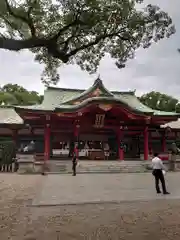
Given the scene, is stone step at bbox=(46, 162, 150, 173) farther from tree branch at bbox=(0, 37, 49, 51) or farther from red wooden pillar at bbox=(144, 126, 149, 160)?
tree branch at bbox=(0, 37, 49, 51)

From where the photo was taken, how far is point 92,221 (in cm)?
739

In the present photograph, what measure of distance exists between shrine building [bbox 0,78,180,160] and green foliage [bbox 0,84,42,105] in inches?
779

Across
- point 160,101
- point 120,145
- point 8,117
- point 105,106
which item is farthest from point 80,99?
point 160,101

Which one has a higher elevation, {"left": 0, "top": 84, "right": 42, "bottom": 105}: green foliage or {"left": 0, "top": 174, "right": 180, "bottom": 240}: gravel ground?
{"left": 0, "top": 84, "right": 42, "bottom": 105}: green foliage

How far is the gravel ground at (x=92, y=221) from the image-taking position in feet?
20.3

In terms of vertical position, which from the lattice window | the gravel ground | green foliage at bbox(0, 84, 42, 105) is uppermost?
green foliage at bbox(0, 84, 42, 105)

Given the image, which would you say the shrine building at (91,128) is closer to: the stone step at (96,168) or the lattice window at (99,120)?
the lattice window at (99,120)

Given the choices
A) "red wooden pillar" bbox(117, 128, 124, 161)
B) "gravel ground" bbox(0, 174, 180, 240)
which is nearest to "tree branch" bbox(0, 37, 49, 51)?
"gravel ground" bbox(0, 174, 180, 240)

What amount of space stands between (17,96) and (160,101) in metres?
29.4

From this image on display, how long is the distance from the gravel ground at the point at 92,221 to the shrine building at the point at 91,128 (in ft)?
49.4

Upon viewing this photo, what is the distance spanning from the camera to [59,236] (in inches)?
240

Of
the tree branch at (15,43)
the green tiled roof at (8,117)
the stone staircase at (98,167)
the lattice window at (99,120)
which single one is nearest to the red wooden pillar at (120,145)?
the stone staircase at (98,167)

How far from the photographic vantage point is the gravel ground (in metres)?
6.19

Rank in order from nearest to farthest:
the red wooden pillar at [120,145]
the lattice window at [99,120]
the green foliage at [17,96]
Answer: the red wooden pillar at [120,145], the lattice window at [99,120], the green foliage at [17,96]
